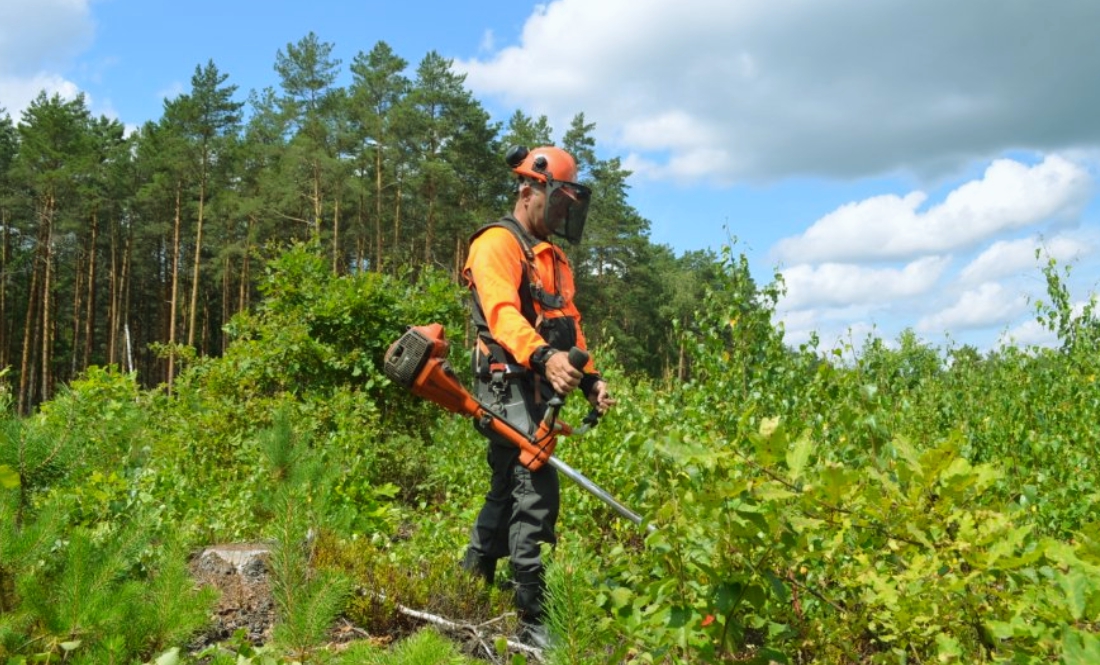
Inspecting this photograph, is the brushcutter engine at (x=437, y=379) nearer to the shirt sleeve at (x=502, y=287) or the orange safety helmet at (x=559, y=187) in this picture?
the shirt sleeve at (x=502, y=287)

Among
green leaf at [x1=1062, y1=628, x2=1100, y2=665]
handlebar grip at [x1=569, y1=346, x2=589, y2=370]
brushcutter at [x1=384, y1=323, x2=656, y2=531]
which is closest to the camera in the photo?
green leaf at [x1=1062, y1=628, x2=1100, y2=665]

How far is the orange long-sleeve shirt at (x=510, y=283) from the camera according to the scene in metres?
3.37

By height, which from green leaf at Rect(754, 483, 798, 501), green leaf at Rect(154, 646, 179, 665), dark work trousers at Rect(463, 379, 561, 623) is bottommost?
green leaf at Rect(154, 646, 179, 665)

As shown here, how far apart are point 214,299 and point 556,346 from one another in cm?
4764

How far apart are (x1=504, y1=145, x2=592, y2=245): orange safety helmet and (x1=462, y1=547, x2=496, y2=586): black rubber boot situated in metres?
1.58

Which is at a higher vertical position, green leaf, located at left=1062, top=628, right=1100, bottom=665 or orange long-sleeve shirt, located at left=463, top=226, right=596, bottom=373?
orange long-sleeve shirt, located at left=463, top=226, right=596, bottom=373

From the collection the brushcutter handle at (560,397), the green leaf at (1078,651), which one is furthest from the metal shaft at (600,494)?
the green leaf at (1078,651)

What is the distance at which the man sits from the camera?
345 centimetres

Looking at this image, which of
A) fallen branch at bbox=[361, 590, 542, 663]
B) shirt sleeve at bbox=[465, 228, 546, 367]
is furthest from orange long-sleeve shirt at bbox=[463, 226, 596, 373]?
fallen branch at bbox=[361, 590, 542, 663]

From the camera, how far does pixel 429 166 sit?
2922 cm

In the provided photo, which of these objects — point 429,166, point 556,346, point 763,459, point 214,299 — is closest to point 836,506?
point 763,459

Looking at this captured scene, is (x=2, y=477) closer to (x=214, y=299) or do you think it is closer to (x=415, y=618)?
(x=415, y=618)

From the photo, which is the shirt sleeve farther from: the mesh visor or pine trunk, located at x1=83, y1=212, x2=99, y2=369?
pine trunk, located at x1=83, y1=212, x2=99, y2=369

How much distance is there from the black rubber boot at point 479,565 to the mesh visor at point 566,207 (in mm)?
1577
